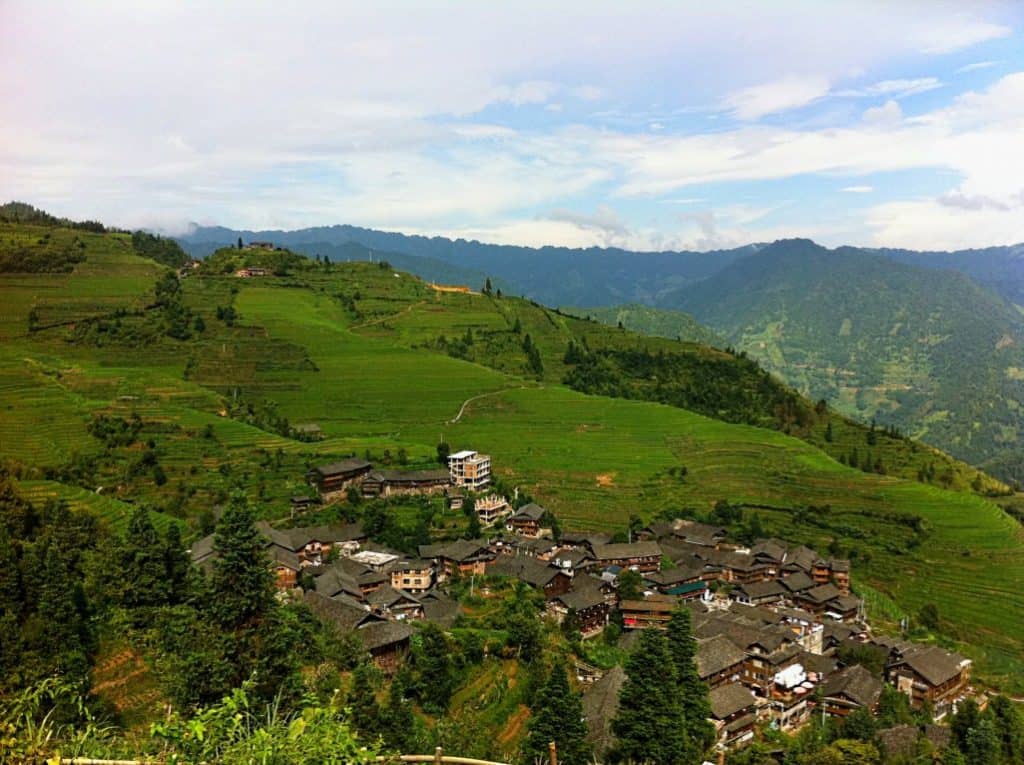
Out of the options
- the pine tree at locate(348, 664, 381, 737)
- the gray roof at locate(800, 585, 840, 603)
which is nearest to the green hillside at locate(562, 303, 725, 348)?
the gray roof at locate(800, 585, 840, 603)

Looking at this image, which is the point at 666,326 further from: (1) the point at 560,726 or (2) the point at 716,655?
(1) the point at 560,726

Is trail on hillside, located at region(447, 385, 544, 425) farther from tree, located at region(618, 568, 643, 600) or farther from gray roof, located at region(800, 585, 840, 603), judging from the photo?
gray roof, located at region(800, 585, 840, 603)

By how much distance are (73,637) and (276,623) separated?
5317 millimetres

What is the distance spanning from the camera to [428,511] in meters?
35.4

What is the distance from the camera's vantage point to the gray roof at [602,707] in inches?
678

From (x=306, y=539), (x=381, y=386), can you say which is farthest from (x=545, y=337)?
(x=306, y=539)

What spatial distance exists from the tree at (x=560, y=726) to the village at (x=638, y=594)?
3319 mm

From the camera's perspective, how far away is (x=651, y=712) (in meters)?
Answer: 14.3

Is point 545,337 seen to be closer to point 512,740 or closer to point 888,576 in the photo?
point 888,576

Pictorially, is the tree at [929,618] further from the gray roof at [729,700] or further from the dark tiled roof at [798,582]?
the gray roof at [729,700]

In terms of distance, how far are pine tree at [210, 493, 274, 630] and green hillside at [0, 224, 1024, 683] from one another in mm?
16819

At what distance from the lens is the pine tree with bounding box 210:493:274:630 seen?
9102 millimetres

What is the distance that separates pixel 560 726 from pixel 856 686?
16.2m

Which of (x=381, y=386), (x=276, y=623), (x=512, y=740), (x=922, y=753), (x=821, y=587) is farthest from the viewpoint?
(x=381, y=386)
